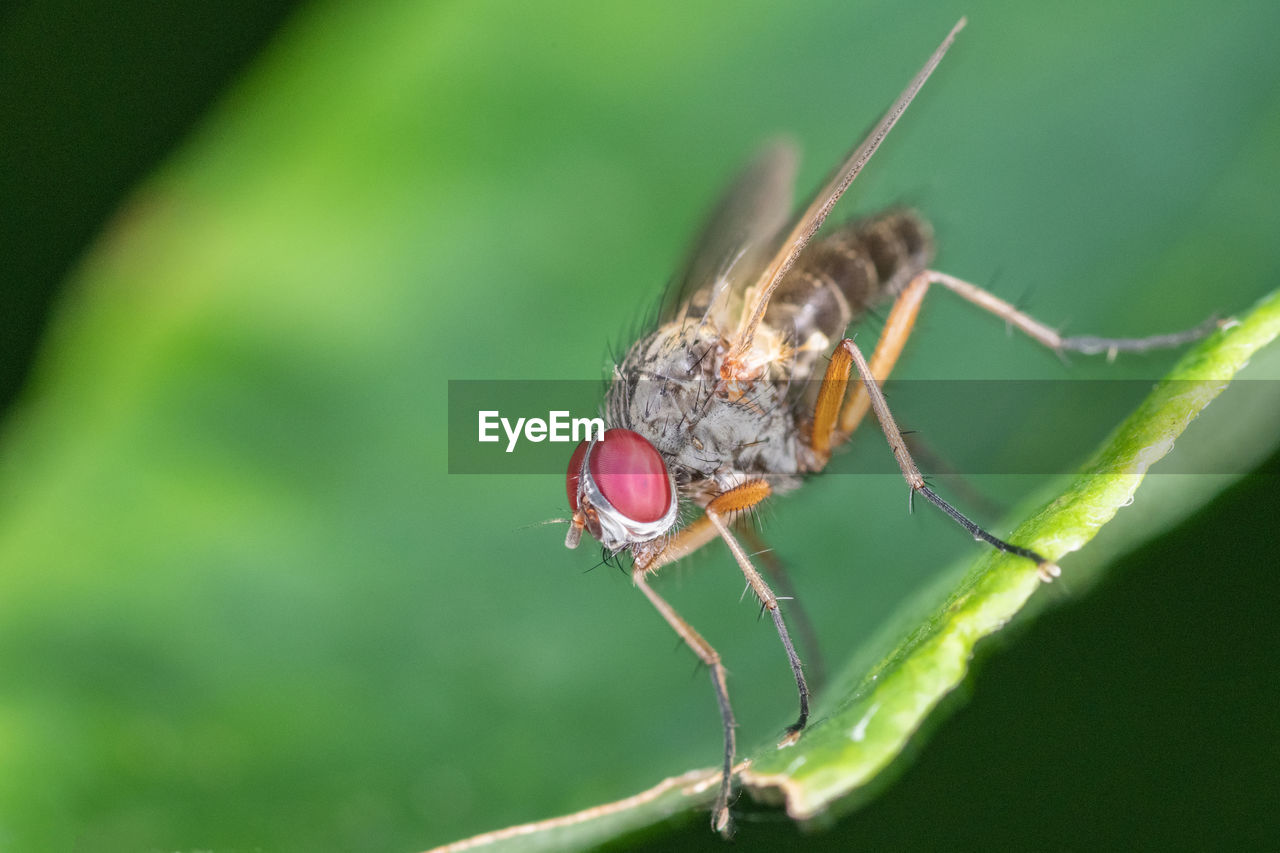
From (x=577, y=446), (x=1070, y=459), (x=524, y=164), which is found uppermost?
(x=524, y=164)

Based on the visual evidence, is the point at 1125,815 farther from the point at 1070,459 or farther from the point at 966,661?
the point at 1070,459

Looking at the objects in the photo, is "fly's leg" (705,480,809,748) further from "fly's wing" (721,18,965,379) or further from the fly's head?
"fly's wing" (721,18,965,379)

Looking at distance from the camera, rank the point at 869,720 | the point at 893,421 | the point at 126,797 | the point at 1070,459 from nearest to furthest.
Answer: the point at 869,720 < the point at 126,797 < the point at 893,421 < the point at 1070,459

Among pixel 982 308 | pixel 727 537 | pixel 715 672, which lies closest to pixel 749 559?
pixel 727 537

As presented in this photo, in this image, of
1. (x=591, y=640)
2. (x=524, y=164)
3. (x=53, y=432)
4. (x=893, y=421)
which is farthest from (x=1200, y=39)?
(x=53, y=432)

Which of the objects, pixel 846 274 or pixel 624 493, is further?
pixel 846 274

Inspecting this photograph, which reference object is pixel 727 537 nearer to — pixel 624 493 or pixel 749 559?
pixel 749 559
